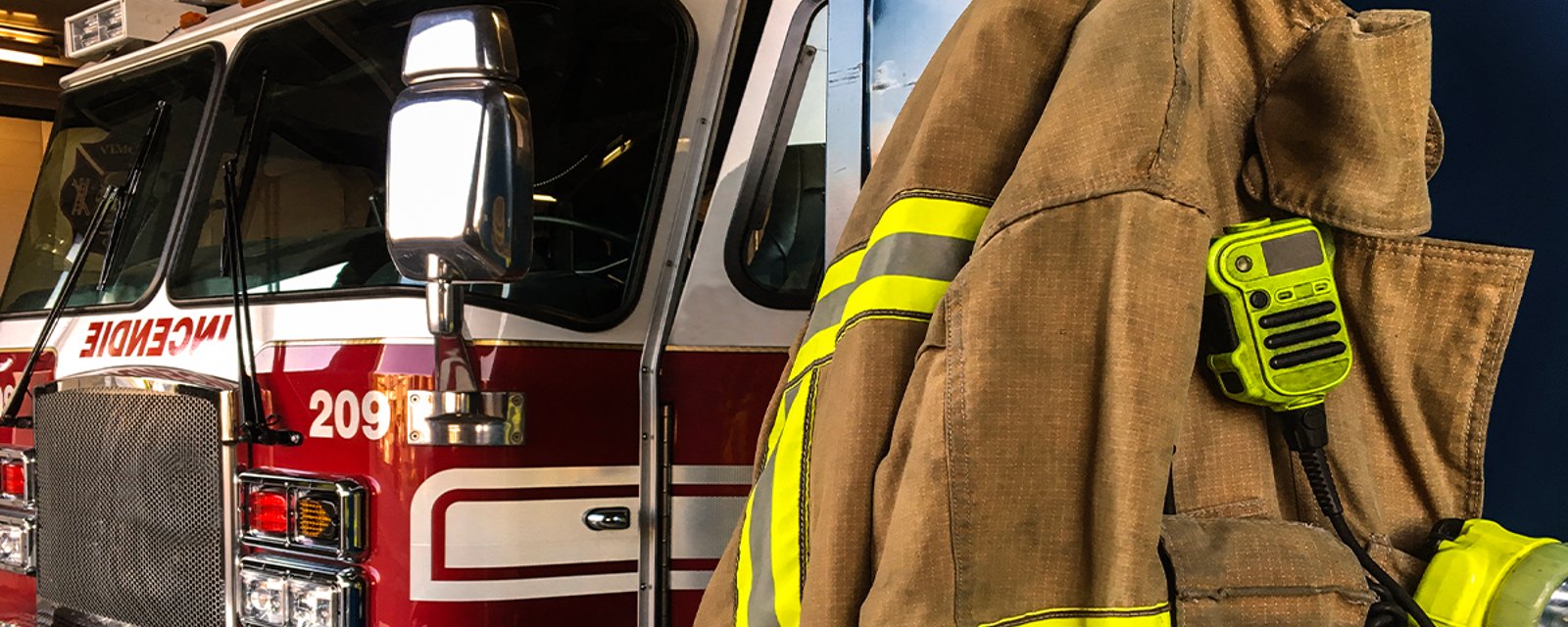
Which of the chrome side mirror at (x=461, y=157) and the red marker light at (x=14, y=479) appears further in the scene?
the red marker light at (x=14, y=479)

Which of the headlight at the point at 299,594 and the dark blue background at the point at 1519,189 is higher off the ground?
the dark blue background at the point at 1519,189

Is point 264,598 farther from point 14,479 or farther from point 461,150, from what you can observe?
point 14,479

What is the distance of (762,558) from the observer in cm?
127

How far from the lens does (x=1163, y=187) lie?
104 centimetres

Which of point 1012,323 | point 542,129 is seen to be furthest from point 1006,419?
point 542,129

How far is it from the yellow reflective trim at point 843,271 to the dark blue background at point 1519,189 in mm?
544

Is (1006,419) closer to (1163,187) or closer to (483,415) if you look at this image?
(1163,187)

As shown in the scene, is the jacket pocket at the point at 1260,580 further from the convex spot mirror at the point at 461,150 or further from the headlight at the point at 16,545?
the headlight at the point at 16,545

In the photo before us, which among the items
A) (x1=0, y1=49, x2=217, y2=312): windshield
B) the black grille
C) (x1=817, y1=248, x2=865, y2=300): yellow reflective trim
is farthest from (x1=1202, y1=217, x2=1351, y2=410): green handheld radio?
(x1=0, y1=49, x2=217, y2=312): windshield

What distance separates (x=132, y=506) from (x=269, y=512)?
45 centimetres

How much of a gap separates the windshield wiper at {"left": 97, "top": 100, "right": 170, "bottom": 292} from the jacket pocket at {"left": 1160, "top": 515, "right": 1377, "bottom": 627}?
246 centimetres

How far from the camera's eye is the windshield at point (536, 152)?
7.38 ft

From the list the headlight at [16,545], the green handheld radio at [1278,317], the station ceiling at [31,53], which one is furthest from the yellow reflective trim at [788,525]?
the station ceiling at [31,53]

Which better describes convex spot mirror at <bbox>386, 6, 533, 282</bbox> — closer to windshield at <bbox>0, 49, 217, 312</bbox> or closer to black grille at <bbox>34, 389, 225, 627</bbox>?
black grille at <bbox>34, 389, 225, 627</bbox>
